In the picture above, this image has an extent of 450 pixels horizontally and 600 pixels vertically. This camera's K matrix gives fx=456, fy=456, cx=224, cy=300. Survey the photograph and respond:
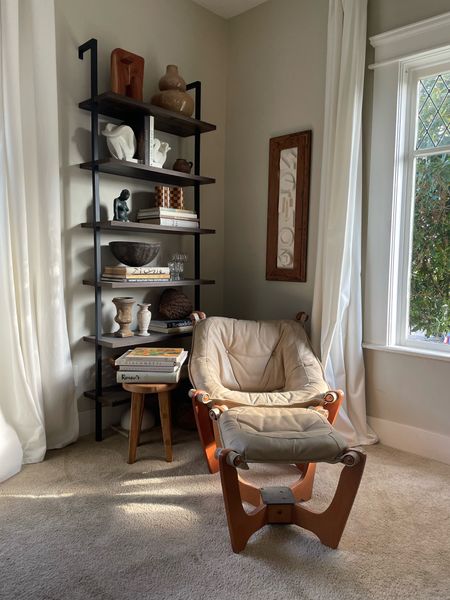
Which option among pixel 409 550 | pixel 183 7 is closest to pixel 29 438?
pixel 409 550

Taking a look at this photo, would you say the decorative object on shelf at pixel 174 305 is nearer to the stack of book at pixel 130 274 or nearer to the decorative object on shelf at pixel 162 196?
the stack of book at pixel 130 274

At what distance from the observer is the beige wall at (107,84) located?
2582 millimetres

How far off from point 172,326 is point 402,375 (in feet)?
4.61

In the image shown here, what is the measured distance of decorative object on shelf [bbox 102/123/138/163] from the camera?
255cm

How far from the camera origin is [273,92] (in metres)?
3.15

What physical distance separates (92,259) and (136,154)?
0.68 m

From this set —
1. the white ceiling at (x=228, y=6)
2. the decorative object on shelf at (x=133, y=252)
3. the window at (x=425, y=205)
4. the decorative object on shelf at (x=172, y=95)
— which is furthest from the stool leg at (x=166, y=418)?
the white ceiling at (x=228, y=6)

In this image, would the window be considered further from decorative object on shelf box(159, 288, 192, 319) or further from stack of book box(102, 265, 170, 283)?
stack of book box(102, 265, 170, 283)

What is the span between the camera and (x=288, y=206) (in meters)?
3.09

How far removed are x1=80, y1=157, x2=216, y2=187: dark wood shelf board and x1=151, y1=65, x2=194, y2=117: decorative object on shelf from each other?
0.39 m

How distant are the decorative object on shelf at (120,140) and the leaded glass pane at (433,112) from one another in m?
1.64

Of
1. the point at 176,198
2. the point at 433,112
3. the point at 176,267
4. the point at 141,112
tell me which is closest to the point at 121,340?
the point at 176,267

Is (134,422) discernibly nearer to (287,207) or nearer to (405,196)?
(287,207)

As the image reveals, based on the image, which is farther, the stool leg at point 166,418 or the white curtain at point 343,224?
the white curtain at point 343,224
